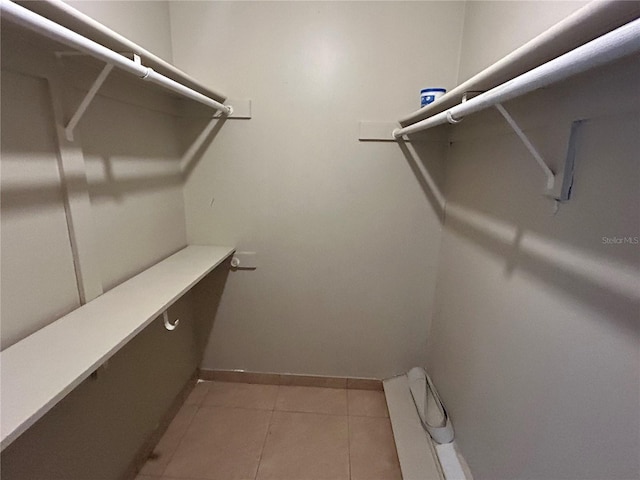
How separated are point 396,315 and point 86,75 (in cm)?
174

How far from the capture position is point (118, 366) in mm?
1262

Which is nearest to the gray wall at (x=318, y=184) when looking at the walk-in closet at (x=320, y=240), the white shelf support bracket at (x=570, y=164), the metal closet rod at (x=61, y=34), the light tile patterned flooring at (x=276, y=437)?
the walk-in closet at (x=320, y=240)

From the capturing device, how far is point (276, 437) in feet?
5.31

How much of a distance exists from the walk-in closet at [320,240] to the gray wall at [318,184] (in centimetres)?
1

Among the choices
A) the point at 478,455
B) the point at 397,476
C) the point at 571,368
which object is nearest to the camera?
the point at 571,368

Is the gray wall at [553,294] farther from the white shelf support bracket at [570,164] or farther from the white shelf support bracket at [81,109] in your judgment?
the white shelf support bracket at [81,109]

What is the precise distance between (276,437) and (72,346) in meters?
1.14

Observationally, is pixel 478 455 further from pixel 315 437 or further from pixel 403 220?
pixel 403 220

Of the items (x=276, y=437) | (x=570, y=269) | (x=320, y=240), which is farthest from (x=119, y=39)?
(x=276, y=437)

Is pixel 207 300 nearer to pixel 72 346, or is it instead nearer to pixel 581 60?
pixel 72 346

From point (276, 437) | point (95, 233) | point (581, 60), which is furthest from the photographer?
point (276, 437)

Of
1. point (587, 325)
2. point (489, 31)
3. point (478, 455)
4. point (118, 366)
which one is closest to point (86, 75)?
point (118, 366)

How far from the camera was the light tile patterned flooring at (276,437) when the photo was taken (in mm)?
1439

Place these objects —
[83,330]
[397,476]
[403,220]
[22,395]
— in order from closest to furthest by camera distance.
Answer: [22,395], [83,330], [397,476], [403,220]
